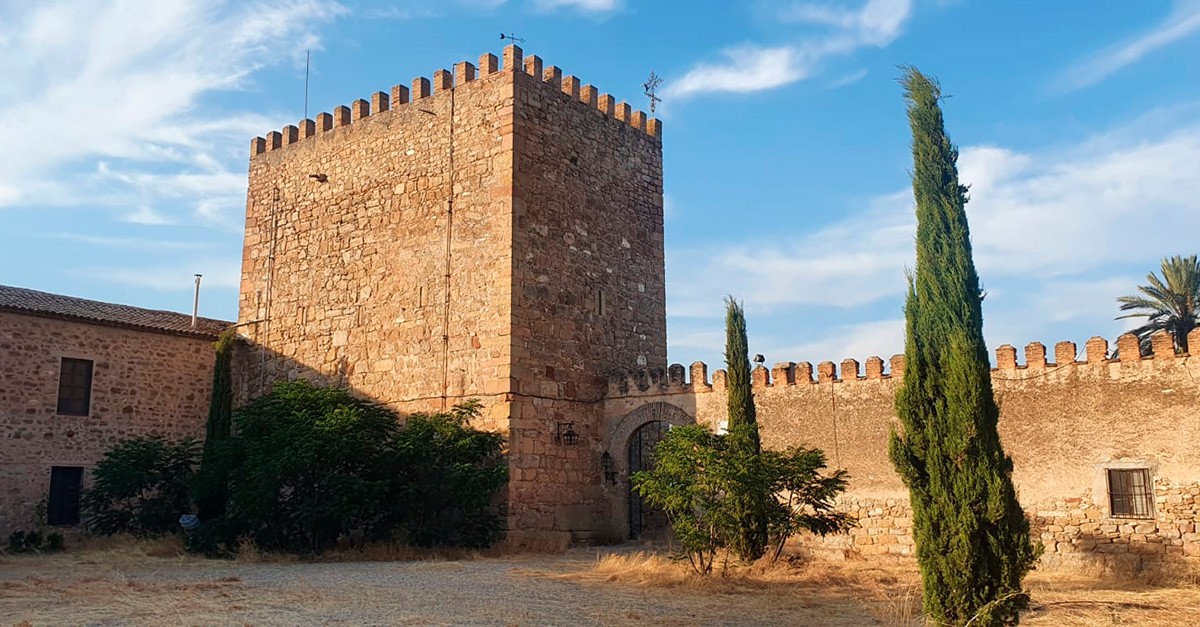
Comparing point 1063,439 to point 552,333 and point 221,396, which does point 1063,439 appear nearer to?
point 552,333

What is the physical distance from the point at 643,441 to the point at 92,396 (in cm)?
973

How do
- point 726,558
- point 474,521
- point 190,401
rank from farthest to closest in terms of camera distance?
point 190,401
point 474,521
point 726,558

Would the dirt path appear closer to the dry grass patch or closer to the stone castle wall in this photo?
the dry grass patch

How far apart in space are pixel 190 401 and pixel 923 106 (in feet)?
47.9

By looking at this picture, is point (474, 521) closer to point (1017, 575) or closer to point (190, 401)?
point (190, 401)

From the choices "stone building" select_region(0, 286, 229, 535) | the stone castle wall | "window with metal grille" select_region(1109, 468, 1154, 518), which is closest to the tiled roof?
"stone building" select_region(0, 286, 229, 535)

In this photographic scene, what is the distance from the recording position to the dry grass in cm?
799

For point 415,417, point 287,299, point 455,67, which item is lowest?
point 415,417

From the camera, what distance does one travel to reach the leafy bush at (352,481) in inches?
543

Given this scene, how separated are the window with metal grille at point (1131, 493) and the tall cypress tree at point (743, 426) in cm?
430

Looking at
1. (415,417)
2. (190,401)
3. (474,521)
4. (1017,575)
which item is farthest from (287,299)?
(1017,575)

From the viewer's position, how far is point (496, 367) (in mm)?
15031

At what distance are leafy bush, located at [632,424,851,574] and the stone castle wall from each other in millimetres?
1600

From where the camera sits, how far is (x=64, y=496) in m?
16.0
